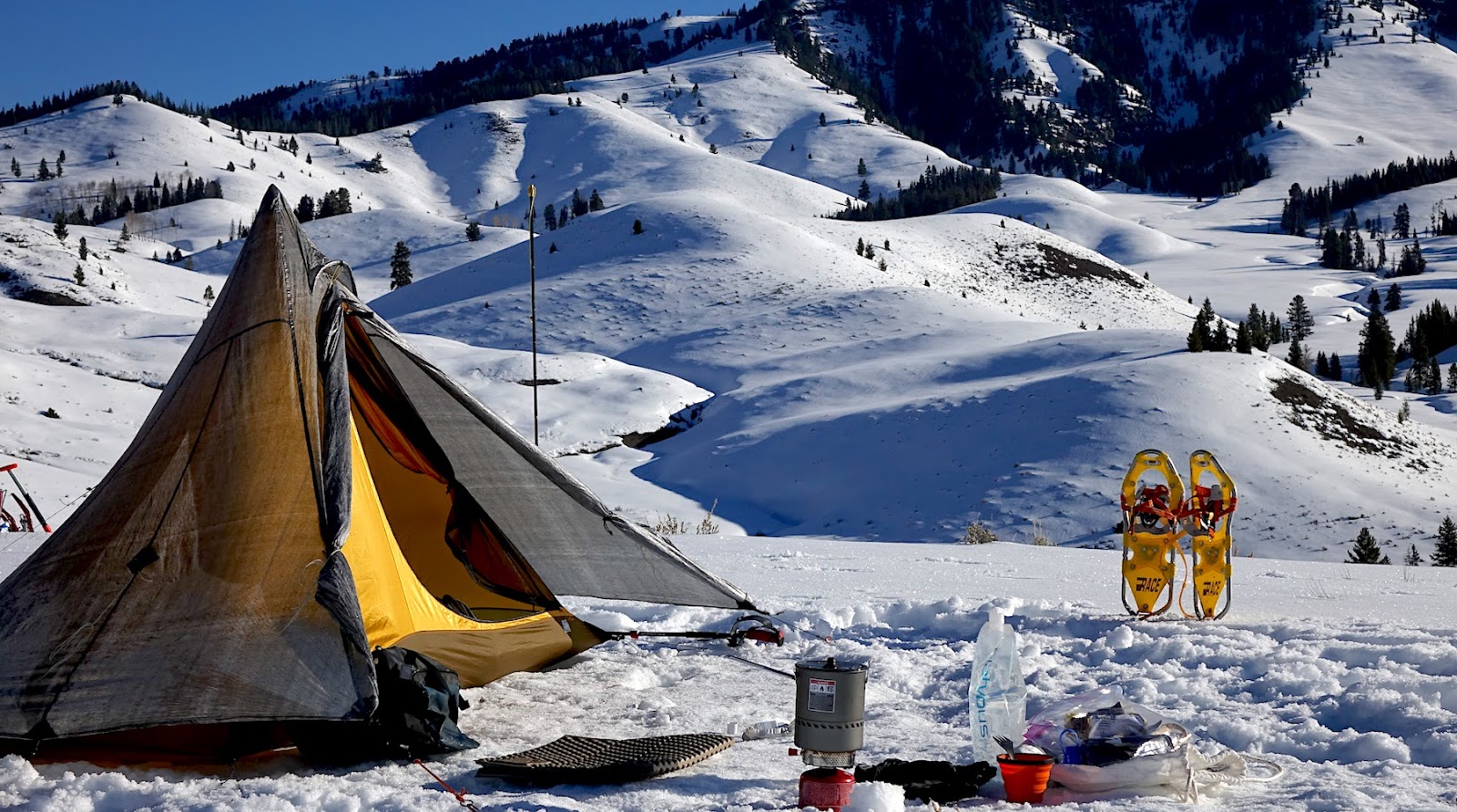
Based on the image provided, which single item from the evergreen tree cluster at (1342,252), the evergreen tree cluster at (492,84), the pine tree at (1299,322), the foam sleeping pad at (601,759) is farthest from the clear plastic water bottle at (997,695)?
the evergreen tree cluster at (492,84)

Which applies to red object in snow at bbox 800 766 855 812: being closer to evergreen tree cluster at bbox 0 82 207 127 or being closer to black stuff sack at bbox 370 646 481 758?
black stuff sack at bbox 370 646 481 758

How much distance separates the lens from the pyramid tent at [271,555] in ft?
14.8

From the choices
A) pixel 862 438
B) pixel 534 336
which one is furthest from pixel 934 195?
pixel 534 336

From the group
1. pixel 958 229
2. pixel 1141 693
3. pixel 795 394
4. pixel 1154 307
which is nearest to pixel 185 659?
pixel 1141 693

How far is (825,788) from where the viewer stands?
392 centimetres

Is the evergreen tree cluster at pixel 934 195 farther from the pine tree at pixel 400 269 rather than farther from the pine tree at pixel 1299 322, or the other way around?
the pine tree at pixel 400 269

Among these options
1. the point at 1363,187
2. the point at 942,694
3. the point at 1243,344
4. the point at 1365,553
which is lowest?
the point at 1365,553

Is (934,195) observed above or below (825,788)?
above

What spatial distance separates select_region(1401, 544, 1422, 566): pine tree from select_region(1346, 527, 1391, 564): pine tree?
0.31m

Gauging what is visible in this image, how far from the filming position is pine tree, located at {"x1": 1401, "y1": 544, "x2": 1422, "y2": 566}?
1865 cm

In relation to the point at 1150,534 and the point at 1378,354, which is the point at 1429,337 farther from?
the point at 1150,534

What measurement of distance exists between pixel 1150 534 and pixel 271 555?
17.1 ft

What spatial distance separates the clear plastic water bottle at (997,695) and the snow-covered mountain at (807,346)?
15.2m

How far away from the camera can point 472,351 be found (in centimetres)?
3419
